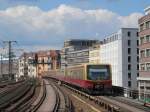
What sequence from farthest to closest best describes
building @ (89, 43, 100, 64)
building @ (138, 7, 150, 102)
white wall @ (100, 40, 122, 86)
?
building @ (89, 43, 100, 64), white wall @ (100, 40, 122, 86), building @ (138, 7, 150, 102)

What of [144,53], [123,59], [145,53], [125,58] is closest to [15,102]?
[145,53]

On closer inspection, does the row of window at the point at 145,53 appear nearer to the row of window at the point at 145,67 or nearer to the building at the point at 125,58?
the row of window at the point at 145,67

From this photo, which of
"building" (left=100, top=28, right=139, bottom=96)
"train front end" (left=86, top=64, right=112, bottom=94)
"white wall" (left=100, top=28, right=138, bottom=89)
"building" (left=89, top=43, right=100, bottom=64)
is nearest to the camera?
"train front end" (left=86, top=64, right=112, bottom=94)

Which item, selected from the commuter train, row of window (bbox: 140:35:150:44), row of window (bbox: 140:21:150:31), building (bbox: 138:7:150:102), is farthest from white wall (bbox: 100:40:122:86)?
the commuter train

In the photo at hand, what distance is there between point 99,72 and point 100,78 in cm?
68

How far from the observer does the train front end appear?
48.3 m

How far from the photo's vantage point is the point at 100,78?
48469 millimetres

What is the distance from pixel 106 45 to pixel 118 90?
304 ft

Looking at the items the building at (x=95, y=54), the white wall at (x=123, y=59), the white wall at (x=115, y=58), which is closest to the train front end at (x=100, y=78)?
the white wall at (x=123, y=59)

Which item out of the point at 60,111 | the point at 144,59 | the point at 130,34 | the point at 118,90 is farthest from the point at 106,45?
the point at 60,111

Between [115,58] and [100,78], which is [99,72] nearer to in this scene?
[100,78]

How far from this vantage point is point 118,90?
51.4 m

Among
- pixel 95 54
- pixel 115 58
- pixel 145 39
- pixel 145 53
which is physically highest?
pixel 95 54

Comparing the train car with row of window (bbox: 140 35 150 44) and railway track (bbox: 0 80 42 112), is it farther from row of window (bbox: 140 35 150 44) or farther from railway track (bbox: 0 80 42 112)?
row of window (bbox: 140 35 150 44)
